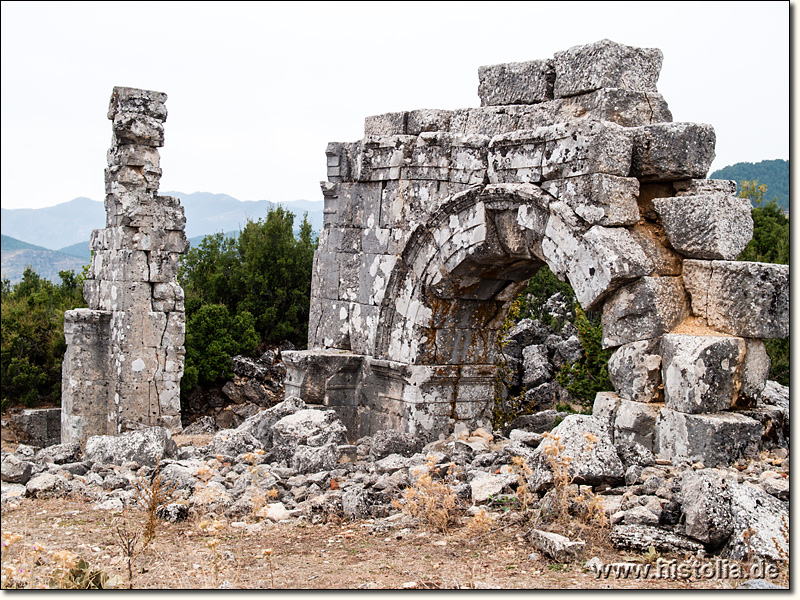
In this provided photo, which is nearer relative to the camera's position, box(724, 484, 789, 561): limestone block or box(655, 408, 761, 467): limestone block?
box(724, 484, 789, 561): limestone block

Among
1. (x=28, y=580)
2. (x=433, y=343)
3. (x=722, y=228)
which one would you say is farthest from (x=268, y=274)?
(x=28, y=580)

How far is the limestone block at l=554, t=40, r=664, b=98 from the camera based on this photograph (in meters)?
7.45

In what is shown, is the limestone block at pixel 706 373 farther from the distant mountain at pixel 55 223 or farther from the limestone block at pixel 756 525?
the distant mountain at pixel 55 223

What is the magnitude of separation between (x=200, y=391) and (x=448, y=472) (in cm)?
1004

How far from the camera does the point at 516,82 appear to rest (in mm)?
8297

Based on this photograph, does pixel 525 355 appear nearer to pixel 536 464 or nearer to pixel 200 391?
pixel 200 391

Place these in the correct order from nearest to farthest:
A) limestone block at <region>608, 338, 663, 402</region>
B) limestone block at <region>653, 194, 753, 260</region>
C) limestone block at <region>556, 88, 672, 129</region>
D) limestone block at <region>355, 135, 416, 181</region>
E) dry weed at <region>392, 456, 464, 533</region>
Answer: dry weed at <region>392, 456, 464, 533</region> → limestone block at <region>653, 194, 753, 260</region> → limestone block at <region>608, 338, 663, 402</region> → limestone block at <region>556, 88, 672, 129</region> → limestone block at <region>355, 135, 416, 181</region>

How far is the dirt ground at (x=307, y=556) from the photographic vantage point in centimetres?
461

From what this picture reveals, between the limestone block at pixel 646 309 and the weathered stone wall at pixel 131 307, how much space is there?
6770mm

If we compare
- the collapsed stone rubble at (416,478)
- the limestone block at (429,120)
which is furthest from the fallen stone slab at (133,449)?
the limestone block at (429,120)

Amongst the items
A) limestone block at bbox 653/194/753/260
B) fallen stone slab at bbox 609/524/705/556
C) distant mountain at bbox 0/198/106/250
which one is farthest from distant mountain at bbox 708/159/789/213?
distant mountain at bbox 0/198/106/250

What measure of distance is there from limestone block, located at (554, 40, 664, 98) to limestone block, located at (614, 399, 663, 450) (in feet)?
8.84

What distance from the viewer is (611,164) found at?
22.6 ft

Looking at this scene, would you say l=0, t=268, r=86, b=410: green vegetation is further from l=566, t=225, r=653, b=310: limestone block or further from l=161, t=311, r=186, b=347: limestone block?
l=566, t=225, r=653, b=310: limestone block
